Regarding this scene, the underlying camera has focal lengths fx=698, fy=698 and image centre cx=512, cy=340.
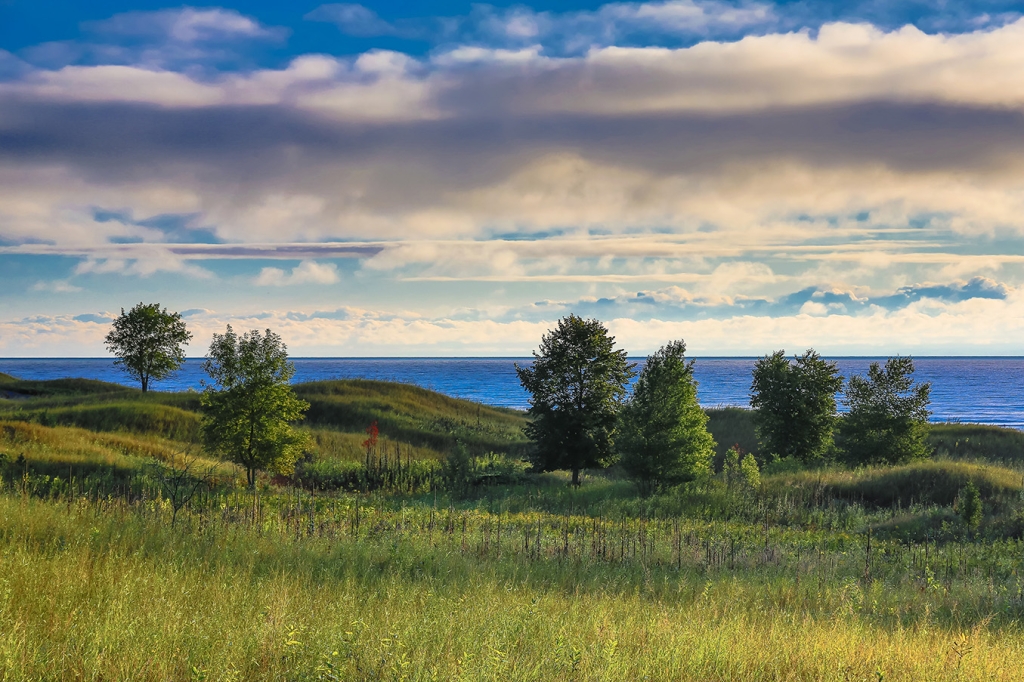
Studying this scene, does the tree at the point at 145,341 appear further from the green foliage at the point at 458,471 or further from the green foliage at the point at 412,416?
the green foliage at the point at 458,471

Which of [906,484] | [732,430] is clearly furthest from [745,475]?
[732,430]

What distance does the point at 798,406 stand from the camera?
112ft

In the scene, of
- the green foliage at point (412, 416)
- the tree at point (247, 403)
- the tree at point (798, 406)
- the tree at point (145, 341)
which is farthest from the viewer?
the tree at point (145, 341)

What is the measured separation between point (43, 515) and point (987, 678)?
10768mm

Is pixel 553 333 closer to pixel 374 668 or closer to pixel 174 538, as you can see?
pixel 174 538

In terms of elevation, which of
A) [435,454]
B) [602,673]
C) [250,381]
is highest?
[250,381]

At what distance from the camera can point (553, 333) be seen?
28.9m

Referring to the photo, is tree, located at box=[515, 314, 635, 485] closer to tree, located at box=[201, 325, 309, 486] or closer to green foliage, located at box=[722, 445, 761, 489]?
green foliage, located at box=[722, 445, 761, 489]

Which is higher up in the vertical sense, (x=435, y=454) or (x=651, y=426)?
(x=651, y=426)

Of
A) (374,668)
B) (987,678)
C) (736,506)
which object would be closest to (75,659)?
(374,668)

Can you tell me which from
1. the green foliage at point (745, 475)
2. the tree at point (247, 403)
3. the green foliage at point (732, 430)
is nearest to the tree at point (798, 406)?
the green foliage at point (745, 475)

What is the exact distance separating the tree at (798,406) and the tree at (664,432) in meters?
10.5

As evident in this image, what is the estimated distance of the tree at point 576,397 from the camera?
91.5 feet

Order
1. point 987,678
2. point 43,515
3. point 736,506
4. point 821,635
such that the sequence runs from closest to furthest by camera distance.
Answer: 1. point 987,678
2. point 821,635
3. point 43,515
4. point 736,506
